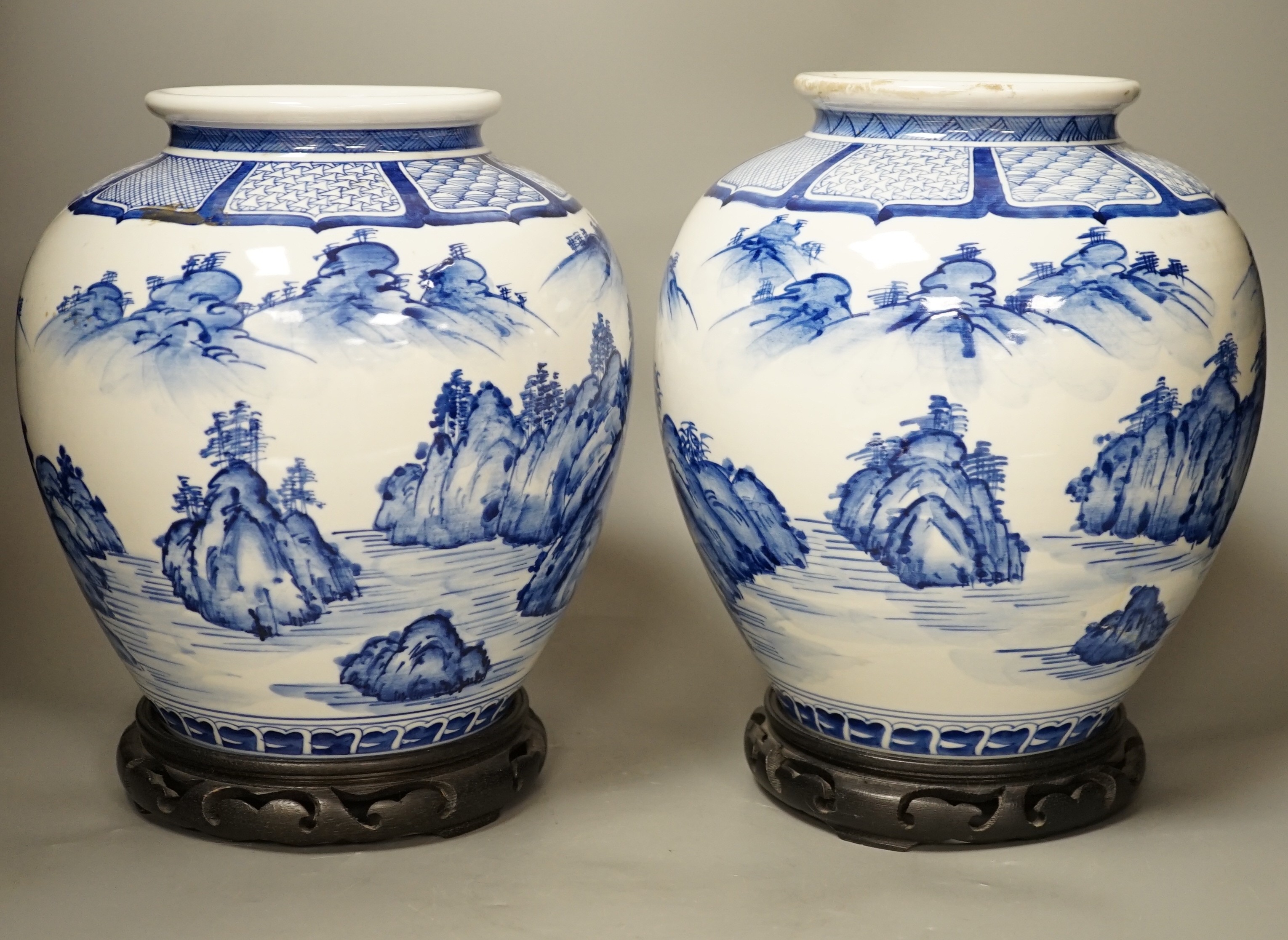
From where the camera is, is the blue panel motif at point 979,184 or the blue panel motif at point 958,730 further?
the blue panel motif at point 958,730

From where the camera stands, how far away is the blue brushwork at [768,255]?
2340 mm

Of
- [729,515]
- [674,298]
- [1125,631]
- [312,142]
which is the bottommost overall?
[1125,631]

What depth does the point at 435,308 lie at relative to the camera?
229 centimetres

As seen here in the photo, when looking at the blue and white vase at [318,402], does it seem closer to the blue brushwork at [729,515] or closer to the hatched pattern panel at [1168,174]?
the blue brushwork at [729,515]

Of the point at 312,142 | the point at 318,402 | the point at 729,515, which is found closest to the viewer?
the point at 318,402

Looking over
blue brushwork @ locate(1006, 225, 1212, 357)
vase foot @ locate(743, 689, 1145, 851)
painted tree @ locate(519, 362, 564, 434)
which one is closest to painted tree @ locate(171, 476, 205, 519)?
painted tree @ locate(519, 362, 564, 434)

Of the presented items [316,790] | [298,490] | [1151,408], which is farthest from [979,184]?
[316,790]

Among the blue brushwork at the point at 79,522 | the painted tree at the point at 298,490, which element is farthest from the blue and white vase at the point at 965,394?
the blue brushwork at the point at 79,522

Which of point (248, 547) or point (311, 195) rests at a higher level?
point (311, 195)

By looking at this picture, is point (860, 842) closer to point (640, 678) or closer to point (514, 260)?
point (640, 678)

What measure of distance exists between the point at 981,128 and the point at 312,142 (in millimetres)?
763

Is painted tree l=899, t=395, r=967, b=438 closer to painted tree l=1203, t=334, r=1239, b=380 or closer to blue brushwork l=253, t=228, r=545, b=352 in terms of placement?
painted tree l=1203, t=334, r=1239, b=380

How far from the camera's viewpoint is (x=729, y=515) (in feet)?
8.05

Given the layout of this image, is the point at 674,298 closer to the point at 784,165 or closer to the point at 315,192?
the point at 784,165
